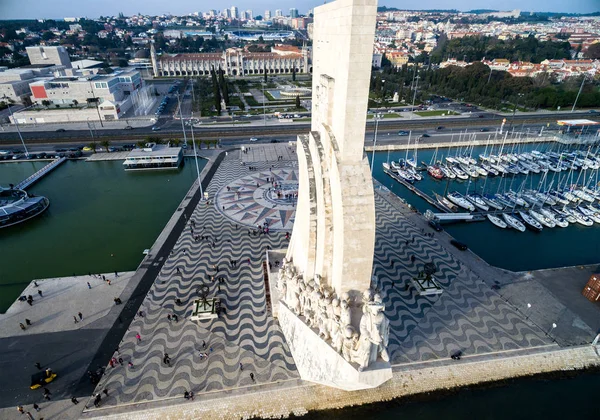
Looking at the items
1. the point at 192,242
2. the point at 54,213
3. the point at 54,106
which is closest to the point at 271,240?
the point at 192,242

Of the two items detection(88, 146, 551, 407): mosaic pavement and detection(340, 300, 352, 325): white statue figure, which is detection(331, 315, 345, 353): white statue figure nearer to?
detection(340, 300, 352, 325): white statue figure

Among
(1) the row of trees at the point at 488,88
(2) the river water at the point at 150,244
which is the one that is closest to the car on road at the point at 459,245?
(2) the river water at the point at 150,244

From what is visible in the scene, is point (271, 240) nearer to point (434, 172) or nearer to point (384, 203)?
point (384, 203)

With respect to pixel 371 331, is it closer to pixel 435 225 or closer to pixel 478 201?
pixel 435 225

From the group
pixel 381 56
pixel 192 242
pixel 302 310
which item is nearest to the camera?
pixel 302 310

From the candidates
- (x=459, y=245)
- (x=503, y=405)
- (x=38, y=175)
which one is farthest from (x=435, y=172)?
(x=38, y=175)

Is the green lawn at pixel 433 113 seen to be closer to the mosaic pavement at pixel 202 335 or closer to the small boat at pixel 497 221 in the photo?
the small boat at pixel 497 221
